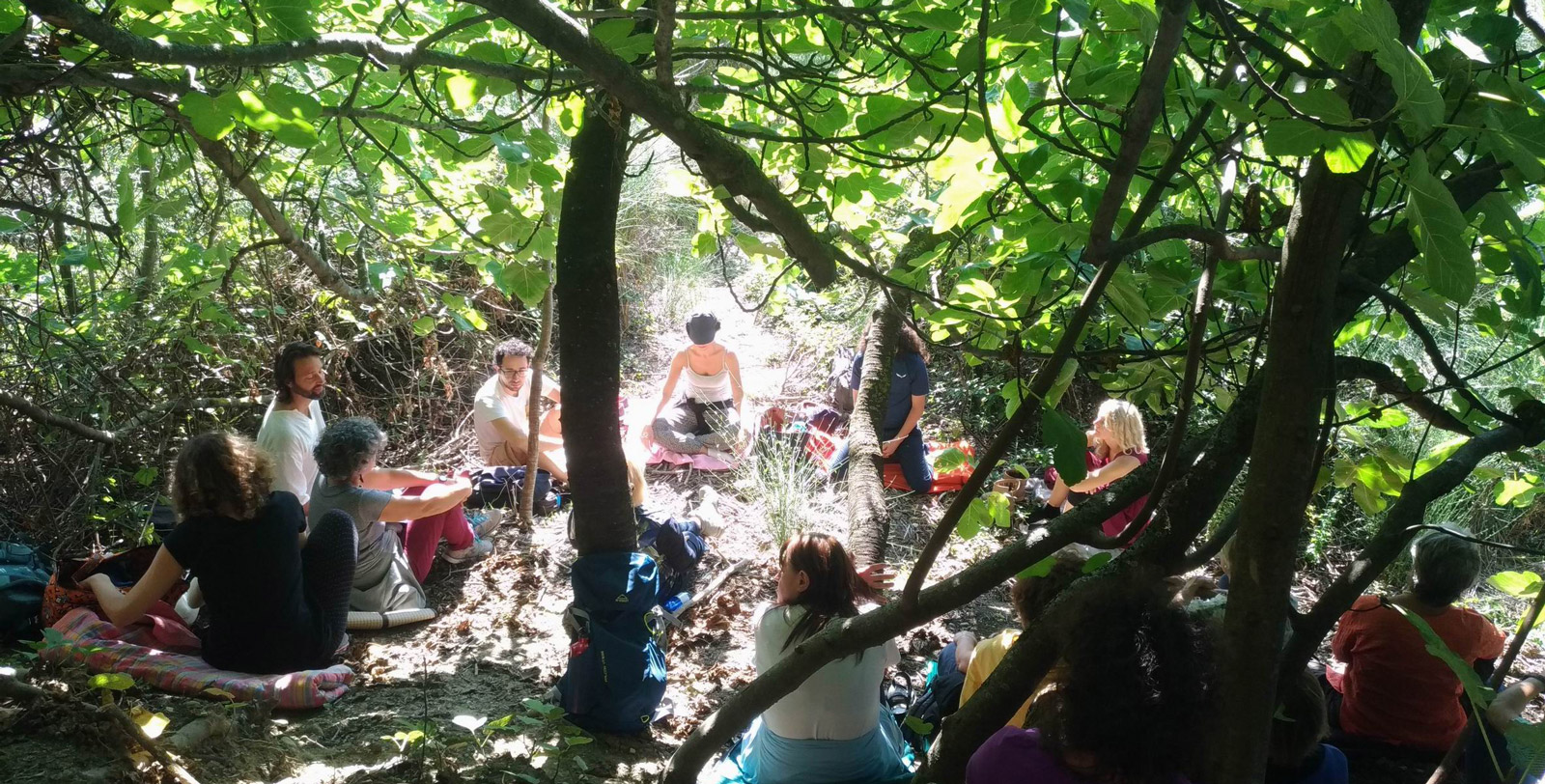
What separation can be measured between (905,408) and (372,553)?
3339mm

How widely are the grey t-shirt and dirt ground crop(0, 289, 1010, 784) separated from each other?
0.15 m

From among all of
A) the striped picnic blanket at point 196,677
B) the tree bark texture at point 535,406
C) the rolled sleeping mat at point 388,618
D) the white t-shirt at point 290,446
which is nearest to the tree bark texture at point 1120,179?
the striped picnic blanket at point 196,677

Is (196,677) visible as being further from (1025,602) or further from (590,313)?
(1025,602)

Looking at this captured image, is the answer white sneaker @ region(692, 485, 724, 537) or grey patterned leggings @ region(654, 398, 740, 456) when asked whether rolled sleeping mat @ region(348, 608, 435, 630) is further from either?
grey patterned leggings @ region(654, 398, 740, 456)

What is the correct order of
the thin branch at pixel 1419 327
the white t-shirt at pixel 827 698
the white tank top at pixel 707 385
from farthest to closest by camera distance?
the white tank top at pixel 707 385 → the white t-shirt at pixel 827 698 → the thin branch at pixel 1419 327

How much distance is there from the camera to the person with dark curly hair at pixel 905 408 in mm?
5938

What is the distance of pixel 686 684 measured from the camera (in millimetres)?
4023

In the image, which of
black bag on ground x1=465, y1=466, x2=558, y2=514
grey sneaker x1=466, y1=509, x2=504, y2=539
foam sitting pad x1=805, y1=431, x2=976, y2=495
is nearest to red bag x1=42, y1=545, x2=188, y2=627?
grey sneaker x1=466, y1=509, x2=504, y2=539

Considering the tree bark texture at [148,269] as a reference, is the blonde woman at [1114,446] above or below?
below

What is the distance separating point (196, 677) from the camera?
3.28m

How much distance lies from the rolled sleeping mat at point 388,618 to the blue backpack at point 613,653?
1322 mm

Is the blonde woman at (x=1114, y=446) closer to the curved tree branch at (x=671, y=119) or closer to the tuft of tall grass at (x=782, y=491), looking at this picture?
the tuft of tall grass at (x=782, y=491)

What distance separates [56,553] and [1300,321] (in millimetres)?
5564


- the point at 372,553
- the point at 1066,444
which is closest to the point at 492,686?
the point at 372,553
